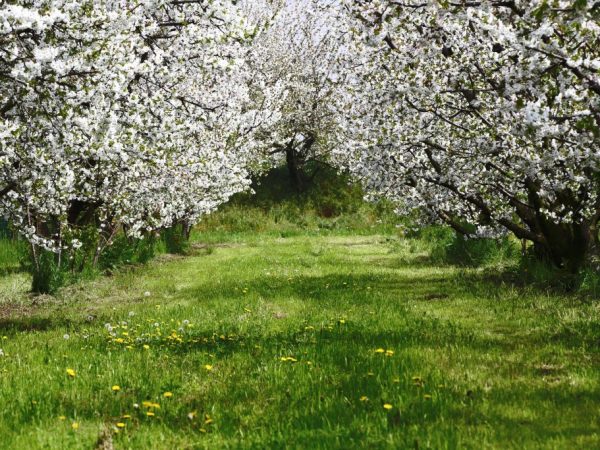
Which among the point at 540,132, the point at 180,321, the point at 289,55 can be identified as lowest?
the point at 180,321

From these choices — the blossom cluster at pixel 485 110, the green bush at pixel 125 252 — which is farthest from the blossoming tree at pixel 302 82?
the blossom cluster at pixel 485 110

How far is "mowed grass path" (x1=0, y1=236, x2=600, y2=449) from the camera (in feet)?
16.2

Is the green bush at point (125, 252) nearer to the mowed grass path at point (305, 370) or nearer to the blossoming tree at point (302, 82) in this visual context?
the mowed grass path at point (305, 370)

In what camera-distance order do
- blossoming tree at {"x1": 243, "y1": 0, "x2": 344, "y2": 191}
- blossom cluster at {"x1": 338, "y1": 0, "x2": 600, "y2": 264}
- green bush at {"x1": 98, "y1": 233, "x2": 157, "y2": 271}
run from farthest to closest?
blossoming tree at {"x1": 243, "y1": 0, "x2": 344, "y2": 191} < green bush at {"x1": 98, "y1": 233, "x2": 157, "y2": 271} < blossom cluster at {"x1": 338, "y1": 0, "x2": 600, "y2": 264}

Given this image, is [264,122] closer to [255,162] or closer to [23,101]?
[255,162]

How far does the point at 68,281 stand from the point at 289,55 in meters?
30.0

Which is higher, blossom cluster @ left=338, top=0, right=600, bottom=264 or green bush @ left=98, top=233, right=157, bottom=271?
blossom cluster @ left=338, top=0, right=600, bottom=264

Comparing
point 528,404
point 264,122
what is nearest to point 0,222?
point 264,122

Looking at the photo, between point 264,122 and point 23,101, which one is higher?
point 264,122

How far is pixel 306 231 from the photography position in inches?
1361

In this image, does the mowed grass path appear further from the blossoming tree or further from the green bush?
the blossoming tree

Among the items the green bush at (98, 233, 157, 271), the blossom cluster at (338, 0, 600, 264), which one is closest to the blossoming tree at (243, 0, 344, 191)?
the green bush at (98, 233, 157, 271)

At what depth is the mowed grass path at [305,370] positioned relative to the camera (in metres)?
4.95

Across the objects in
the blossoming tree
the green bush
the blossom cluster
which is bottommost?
the green bush
